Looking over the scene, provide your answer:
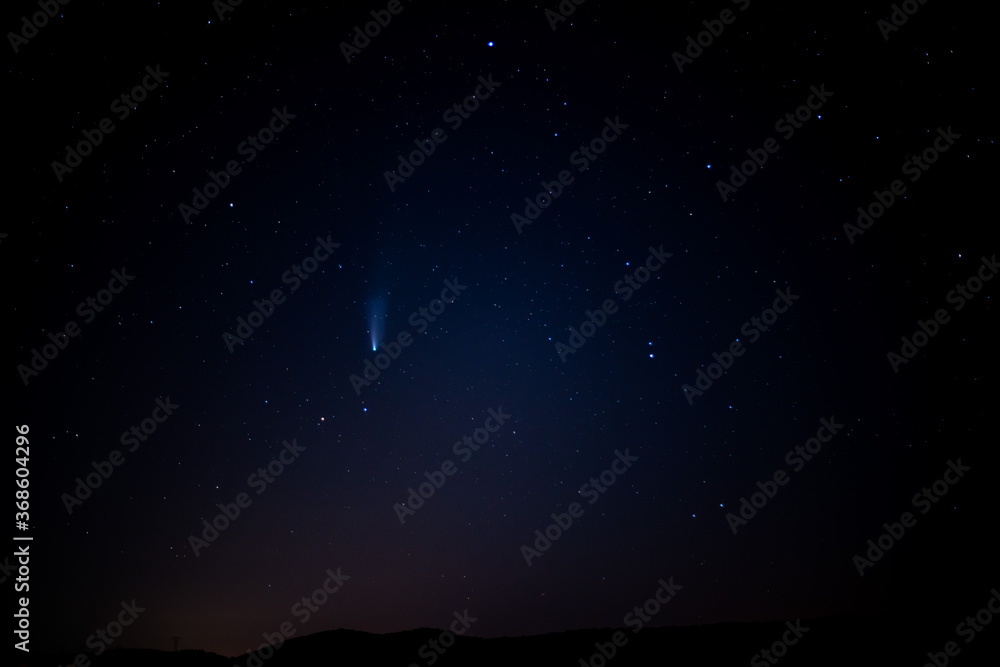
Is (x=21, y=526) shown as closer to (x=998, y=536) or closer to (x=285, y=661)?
(x=285, y=661)

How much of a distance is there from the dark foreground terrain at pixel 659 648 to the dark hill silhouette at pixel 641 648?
2 cm

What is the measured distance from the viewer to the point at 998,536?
10.5 m

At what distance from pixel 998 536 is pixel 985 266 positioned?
613 cm

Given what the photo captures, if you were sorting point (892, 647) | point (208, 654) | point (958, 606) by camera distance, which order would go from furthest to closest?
point (208, 654), point (958, 606), point (892, 647)

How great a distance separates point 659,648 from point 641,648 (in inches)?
14.1

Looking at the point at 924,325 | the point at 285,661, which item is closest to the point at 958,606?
the point at 924,325

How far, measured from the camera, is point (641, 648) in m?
10.9

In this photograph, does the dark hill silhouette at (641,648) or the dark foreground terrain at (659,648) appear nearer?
the dark foreground terrain at (659,648)

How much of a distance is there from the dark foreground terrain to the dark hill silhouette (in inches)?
0.7

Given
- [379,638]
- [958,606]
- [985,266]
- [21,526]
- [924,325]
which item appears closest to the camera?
[21,526]

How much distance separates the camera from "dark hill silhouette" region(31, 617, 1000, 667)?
955 centimetres

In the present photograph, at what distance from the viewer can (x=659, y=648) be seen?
10766 mm

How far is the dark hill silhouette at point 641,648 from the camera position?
9.55m

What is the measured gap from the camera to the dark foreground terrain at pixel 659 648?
9.44 m
